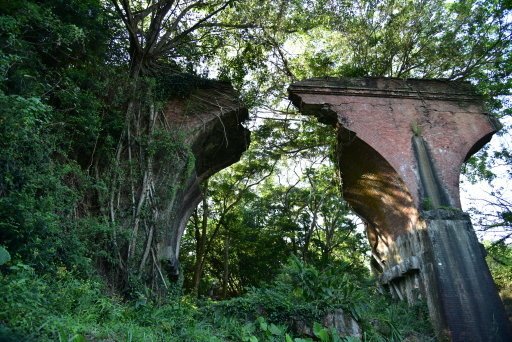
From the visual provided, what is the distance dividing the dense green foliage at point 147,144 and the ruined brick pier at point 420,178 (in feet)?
1.89

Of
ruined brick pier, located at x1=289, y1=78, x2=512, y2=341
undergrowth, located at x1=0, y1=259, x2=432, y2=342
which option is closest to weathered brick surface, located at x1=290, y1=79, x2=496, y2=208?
A: ruined brick pier, located at x1=289, y1=78, x2=512, y2=341

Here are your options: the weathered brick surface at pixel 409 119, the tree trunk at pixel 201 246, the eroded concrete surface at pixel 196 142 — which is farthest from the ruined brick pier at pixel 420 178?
the tree trunk at pixel 201 246

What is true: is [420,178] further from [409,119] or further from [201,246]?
[201,246]

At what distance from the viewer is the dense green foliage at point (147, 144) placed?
4.40 metres

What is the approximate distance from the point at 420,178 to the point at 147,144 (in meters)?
4.97

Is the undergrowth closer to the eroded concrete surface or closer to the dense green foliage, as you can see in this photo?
the dense green foliage

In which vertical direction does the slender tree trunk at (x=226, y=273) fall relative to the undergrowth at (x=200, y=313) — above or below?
above

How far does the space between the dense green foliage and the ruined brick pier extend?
0.58 m

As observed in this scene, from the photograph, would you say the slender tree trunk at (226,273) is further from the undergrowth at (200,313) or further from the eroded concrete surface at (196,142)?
the undergrowth at (200,313)

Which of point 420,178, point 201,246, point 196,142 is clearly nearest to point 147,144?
point 196,142

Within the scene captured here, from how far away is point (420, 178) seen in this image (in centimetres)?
806

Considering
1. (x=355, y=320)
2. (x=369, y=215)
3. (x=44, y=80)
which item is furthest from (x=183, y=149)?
(x=369, y=215)

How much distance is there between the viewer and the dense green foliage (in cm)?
440

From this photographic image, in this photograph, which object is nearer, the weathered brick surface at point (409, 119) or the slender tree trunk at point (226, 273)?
the weathered brick surface at point (409, 119)
